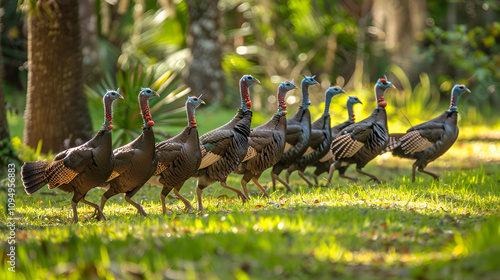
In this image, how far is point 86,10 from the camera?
561 inches

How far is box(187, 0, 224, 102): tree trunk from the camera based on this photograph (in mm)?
15180

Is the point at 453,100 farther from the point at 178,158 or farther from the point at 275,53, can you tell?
the point at 275,53

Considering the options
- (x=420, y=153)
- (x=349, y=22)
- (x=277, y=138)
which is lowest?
(x=420, y=153)

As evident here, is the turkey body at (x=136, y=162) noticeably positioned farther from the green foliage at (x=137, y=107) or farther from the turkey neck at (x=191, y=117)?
the green foliage at (x=137, y=107)

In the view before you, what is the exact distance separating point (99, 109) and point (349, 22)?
954 centimetres

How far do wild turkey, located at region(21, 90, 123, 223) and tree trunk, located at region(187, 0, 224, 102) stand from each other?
8.97 metres

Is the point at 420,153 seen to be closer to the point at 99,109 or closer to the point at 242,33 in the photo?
the point at 99,109

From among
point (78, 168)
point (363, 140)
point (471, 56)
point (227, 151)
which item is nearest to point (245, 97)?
point (227, 151)

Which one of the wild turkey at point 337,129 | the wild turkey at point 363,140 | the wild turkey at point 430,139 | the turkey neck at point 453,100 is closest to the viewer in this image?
the wild turkey at point 363,140

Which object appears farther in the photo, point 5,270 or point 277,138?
point 277,138

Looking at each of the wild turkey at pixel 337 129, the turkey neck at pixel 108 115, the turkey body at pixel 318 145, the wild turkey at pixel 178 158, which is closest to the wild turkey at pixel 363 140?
the turkey body at pixel 318 145

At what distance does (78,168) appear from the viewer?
20.2 ft

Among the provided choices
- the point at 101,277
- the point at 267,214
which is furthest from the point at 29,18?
the point at 101,277

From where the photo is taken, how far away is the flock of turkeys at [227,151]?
6270mm
